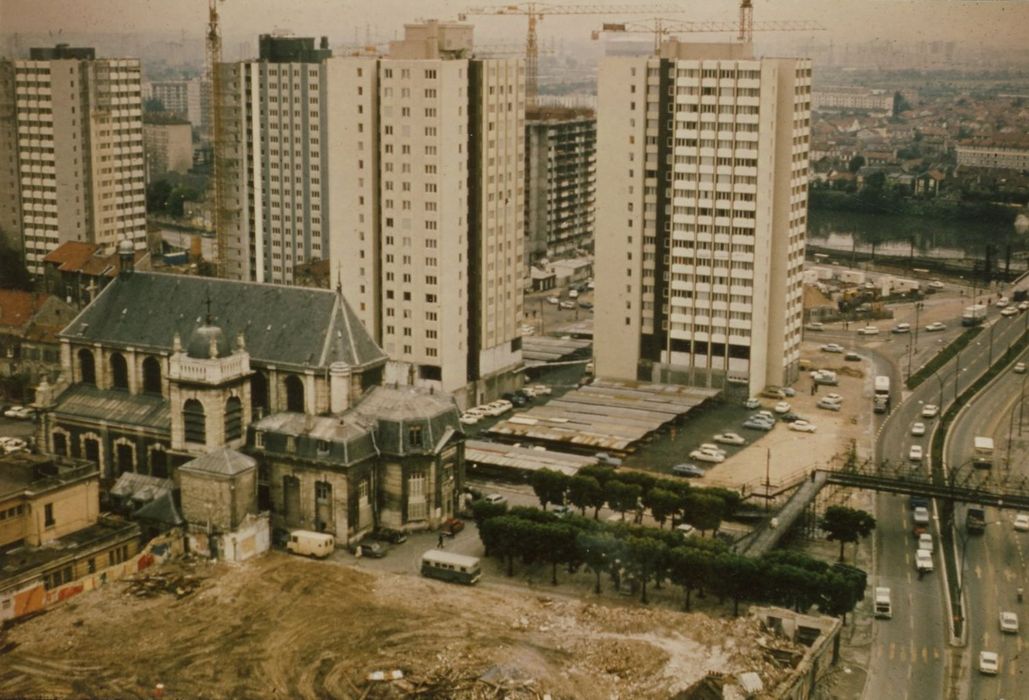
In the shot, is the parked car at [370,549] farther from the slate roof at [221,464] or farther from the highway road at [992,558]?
the highway road at [992,558]

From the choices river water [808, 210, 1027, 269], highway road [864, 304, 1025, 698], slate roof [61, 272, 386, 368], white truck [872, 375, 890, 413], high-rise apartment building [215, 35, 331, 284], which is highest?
high-rise apartment building [215, 35, 331, 284]

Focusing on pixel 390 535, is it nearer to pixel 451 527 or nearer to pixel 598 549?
pixel 451 527

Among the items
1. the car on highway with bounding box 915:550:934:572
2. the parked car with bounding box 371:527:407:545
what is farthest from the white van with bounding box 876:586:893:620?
the parked car with bounding box 371:527:407:545

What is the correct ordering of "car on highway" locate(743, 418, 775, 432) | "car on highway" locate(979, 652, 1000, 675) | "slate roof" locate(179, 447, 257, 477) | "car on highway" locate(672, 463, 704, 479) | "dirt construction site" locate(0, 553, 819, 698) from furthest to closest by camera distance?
"car on highway" locate(743, 418, 775, 432), "car on highway" locate(672, 463, 704, 479), "slate roof" locate(179, 447, 257, 477), "car on highway" locate(979, 652, 1000, 675), "dirt construction site" locate(0, 553, 819, 698)

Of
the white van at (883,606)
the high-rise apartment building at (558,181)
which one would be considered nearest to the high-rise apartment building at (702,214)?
the white van at (883,606)

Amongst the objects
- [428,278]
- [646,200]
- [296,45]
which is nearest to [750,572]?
[428,278]

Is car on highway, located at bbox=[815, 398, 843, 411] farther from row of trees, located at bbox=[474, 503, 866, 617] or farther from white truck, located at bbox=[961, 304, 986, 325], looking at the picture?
row of trees, located at bbox=[474, 503, 866, 617]
